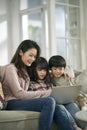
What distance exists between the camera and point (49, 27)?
3949mm

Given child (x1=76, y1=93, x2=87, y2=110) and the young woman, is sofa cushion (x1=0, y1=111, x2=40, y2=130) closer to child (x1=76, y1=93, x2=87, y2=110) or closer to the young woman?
the young woman

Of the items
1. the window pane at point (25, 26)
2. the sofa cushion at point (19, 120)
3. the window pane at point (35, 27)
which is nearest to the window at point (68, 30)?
the window pane at point (35, 27)

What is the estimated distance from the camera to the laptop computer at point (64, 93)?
71.1 inches

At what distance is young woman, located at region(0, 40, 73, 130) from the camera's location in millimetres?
1680

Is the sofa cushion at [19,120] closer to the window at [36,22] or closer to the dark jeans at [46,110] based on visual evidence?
the dark jeans at [46,110]

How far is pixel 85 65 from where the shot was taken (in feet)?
14.5

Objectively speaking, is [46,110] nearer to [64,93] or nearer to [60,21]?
[64,93]

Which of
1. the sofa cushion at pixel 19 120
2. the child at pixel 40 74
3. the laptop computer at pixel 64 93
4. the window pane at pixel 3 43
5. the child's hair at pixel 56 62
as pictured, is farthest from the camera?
the window pane at pixel 3 43

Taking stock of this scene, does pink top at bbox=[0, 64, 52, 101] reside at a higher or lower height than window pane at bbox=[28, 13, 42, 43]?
lower

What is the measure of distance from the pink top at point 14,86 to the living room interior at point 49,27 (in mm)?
2113

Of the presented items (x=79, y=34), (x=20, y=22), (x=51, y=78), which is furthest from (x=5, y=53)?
(x=51, y=78)

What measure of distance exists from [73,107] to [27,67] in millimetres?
474

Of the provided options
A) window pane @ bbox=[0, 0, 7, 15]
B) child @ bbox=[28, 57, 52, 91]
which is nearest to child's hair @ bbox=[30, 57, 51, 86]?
child @ bbox=[28, 57, 52, 91]

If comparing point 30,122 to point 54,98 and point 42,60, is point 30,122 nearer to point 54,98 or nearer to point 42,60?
point 54,98
